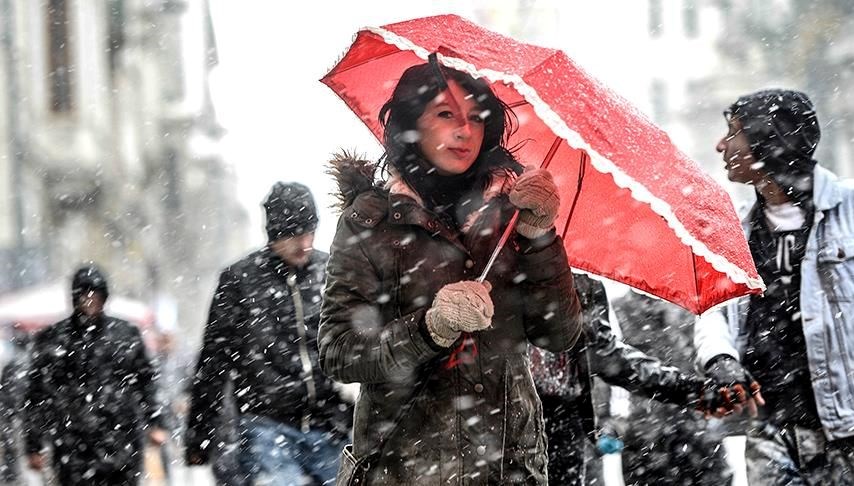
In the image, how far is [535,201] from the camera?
3.31 m

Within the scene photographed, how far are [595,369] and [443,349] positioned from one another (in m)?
2.39

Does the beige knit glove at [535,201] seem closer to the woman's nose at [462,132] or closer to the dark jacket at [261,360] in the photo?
the woman's nose at [462,132]

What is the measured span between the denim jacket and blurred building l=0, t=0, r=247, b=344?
94.7 ft

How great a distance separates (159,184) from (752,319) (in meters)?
55.5

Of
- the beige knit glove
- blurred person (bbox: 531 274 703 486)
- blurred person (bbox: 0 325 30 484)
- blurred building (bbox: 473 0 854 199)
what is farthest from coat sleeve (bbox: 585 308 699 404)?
blurred building (bbox: 473 0 854 199)

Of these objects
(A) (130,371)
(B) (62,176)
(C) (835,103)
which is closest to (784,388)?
(A) (130,371)

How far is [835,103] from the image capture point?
42.9m

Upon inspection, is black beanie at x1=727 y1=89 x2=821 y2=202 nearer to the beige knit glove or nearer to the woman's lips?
the woman's lips

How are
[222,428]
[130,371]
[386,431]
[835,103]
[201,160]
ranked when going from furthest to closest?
[201,160] → [835,103] → [130,371] → [222,428] → [386,431]

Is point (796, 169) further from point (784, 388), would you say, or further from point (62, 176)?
point (62, 176)

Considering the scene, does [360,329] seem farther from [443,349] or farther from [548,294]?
[548,294]

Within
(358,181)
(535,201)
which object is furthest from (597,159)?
(358,181)

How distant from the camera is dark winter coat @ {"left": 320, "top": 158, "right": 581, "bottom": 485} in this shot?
334cm

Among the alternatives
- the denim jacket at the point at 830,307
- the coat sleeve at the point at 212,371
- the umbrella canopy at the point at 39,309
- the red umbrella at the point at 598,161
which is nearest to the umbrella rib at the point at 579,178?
the red umbrella at the point at 598,161
